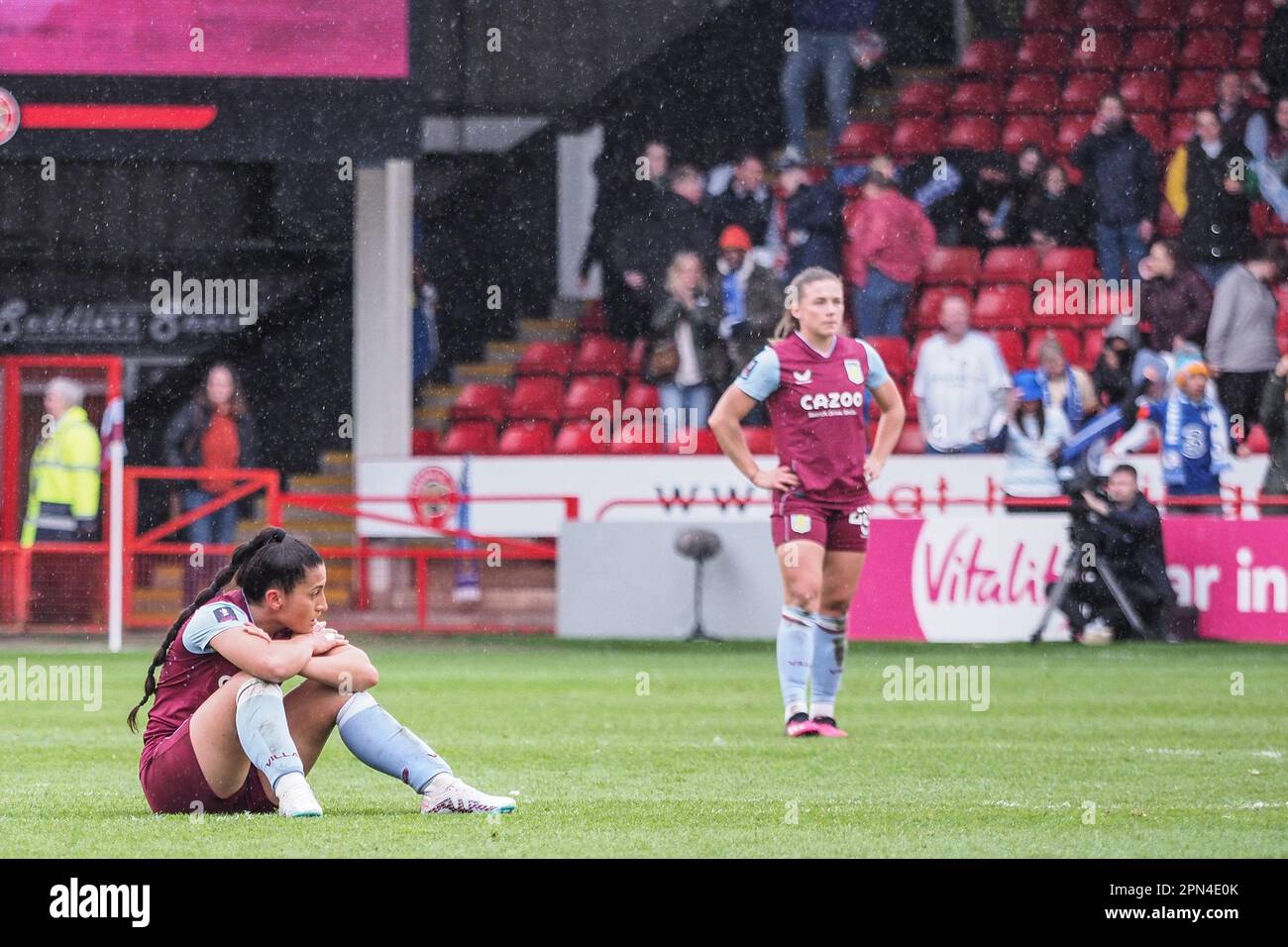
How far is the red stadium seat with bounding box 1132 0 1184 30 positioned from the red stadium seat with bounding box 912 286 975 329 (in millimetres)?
4369

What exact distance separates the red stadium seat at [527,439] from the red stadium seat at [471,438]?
14cm

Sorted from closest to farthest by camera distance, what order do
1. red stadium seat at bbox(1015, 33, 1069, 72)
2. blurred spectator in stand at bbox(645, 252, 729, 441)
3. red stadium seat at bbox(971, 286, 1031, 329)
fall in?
blurred spectator in stand at bbox(645, 252, 729, 441), red stadium seat at bbox(971, 286, 1031, 329), red stadium seat at bbox(1015, 33, 1069, 72)

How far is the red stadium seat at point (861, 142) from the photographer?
2409 centimetres

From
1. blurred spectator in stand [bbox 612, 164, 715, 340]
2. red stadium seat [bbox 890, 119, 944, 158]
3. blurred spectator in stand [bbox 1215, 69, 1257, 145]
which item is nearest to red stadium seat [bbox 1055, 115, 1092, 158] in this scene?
red stadium seat [bbox 890, 119, 944, 158]

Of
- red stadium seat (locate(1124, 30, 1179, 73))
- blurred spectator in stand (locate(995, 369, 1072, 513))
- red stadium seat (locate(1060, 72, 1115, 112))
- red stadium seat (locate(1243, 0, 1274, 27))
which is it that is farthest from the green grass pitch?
red stadium seat (locate(1243, 0, 1274, 27))

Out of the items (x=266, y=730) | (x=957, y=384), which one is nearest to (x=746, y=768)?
(x=266, y=730)

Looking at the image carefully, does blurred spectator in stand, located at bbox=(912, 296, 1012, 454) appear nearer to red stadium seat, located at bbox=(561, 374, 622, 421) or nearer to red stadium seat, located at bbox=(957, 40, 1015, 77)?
red stadium seat, located at bbox=(561, 374, 622, 421)

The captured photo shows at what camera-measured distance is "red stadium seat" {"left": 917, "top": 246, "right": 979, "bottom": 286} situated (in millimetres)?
22188

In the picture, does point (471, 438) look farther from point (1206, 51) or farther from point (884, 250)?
point (1206, 51)

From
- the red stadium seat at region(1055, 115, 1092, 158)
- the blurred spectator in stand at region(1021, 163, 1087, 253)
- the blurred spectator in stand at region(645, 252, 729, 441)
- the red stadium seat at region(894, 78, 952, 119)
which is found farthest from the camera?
the red stadium seat at region(894, 78, 952, 119)

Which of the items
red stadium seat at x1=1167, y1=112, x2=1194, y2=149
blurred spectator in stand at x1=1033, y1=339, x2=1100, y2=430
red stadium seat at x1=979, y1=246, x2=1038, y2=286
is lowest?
blurred spectator in stand at x1=1033, y1=339, x2=1100, y2=430

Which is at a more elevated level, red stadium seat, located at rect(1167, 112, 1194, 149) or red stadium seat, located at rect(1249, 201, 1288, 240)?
red stadium seat, located at rect(1167, 112, 1194, 149)

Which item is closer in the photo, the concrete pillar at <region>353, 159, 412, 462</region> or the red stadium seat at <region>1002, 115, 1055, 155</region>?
the concrete pillar at <region>353, 159, 412, 462</region>

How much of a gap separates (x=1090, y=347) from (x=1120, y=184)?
4.89 ft
